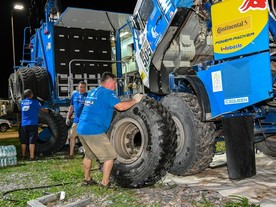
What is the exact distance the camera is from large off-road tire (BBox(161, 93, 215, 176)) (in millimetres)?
5305

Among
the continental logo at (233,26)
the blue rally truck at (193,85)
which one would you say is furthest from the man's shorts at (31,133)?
the continental logo at (233,26)

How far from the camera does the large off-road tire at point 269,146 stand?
22.0ft

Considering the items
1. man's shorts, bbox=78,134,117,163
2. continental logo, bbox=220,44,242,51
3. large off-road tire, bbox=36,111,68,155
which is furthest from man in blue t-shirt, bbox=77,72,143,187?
large off-road tire, bbox=36,111,68,155

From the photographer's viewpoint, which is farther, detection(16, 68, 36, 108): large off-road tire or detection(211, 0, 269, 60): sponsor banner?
detection(16, 68, 36, 108): large off-road tire

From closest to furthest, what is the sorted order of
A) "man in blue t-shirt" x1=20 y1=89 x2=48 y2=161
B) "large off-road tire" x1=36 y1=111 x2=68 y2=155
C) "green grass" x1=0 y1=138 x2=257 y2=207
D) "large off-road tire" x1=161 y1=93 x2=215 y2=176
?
"green grass" x1=0 y1=138 x2=257 y2=207, "large off-road tire" x1=161 y1=93 x2=215 y2=176, "man in blue t-shirt" x1=20 y1=89 x2=48 y2=161, "large off-road tire" x1=36 y1=111 x2=68 y2=155

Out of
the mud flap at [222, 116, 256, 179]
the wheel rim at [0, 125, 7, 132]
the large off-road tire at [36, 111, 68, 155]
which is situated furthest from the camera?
the wheel rim at [0, 125, 7, 132]

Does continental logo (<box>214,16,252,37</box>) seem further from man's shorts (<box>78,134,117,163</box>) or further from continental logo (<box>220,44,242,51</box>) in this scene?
man's shorts (<box>78,134,117,163</box>)

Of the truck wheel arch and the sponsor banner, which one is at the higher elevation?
the sponsor banner

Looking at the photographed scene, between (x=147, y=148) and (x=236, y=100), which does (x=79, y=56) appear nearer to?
(x=147, y=148)

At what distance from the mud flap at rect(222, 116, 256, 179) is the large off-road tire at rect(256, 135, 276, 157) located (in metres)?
1.84

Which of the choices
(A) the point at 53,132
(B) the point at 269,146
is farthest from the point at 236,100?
(A) the point at 53,132

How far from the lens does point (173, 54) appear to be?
239 inches

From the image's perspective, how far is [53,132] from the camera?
990cm

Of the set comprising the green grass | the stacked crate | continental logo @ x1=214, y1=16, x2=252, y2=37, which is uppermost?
the stacked crate
